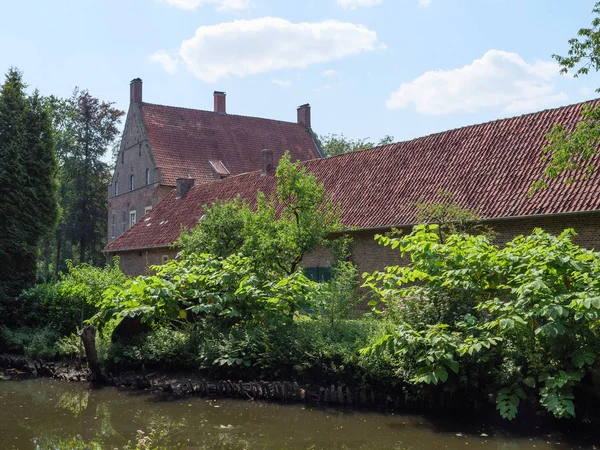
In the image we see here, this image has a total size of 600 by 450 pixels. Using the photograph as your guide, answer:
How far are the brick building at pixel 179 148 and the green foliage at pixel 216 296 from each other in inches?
887

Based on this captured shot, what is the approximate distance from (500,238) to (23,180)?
15.8 meters

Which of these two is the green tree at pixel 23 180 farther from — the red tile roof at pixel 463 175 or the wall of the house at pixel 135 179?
the wall of the house at pixel 135 179

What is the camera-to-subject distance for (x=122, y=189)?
4269 cm

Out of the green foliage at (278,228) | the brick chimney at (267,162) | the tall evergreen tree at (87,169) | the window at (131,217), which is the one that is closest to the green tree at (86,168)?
the tall evergreen tree at (87,169)

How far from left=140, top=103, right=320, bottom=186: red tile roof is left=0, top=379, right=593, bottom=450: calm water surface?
26563 millimetres

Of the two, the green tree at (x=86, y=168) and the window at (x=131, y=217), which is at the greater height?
the green tree at (x=86, y=168)

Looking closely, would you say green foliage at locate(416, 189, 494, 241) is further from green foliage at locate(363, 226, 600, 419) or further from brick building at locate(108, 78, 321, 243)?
brick building at locate(108, 78, 321, 243)

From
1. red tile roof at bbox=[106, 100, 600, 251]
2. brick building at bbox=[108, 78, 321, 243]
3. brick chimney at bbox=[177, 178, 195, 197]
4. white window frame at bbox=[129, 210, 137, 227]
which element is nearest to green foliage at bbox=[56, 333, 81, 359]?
red tile roof at bbox=[106, 100, 600, 251]

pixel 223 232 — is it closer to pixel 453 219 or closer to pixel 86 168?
pixel 453 219


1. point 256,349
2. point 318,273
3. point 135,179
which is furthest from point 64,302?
point 135,179

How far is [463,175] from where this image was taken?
19.3 m

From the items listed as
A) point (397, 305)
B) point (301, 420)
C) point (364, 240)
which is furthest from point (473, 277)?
point (364, 240)

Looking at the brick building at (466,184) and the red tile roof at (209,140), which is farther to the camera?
the red tile roof at (209,140)

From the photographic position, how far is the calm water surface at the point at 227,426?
9141mm
